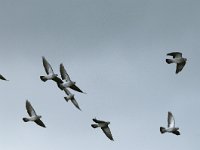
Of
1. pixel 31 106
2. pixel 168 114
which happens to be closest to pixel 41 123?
pixel 31 106

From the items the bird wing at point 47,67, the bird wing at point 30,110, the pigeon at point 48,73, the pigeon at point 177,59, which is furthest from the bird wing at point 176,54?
the bird wing at point 30,110

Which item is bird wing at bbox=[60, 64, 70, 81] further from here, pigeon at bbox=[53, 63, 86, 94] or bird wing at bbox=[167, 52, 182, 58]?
bird wing at bbox=[167, 52, 182, 58]

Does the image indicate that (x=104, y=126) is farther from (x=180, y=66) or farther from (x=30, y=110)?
(x=180, y=66)

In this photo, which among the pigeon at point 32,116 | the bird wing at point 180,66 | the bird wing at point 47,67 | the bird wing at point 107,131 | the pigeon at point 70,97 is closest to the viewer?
the bird wing at point 180,66

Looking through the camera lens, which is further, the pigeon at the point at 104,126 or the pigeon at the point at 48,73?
the pigeon at the point at 104,126

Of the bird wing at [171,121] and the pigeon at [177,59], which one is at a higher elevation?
the pigeon at [177,59]

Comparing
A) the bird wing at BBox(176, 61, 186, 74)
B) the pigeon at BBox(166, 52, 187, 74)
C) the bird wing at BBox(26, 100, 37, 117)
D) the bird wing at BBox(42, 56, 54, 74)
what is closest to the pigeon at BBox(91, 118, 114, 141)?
the bird wing at BBox(26, 100, 37, 117)

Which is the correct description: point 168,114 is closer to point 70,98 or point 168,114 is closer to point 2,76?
point 70,98

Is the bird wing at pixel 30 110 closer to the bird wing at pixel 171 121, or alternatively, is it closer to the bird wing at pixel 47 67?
the bird wing at pixel 47 67

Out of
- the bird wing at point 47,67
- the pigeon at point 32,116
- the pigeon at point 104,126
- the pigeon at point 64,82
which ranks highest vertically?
the bird wing at point 47,67

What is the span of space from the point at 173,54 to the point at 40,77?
1264cm

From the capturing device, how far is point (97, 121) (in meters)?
104

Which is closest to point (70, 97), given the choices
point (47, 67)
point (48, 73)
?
point (47, 67)

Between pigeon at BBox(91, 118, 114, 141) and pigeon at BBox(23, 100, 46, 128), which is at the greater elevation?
pigeon at BBox(91, 118, 114, 141)
